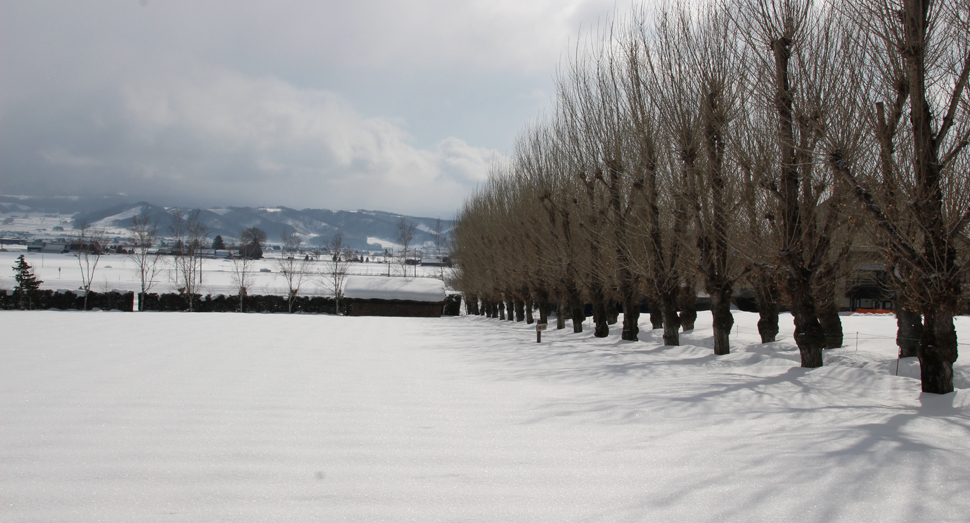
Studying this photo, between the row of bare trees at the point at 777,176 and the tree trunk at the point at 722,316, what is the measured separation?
0.05 meters

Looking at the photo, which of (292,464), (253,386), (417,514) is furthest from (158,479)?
(253,386)

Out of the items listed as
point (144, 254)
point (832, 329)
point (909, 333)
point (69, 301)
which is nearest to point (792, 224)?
point (909, 333)

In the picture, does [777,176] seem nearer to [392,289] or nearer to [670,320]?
Result: [670,320]

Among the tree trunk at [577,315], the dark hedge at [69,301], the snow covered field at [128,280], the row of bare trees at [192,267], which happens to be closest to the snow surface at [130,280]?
the snow covered field at [128,280]

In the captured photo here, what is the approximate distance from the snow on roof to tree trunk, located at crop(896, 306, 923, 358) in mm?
35971

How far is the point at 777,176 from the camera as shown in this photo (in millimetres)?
10820

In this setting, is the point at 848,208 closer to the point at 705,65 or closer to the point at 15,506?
the point at 705,65

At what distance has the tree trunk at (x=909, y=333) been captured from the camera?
11.4 meters

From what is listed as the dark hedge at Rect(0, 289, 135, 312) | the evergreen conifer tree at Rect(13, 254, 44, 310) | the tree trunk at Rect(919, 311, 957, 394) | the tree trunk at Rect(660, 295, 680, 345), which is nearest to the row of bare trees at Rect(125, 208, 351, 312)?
the dark hedge at Rect(0, 289, 135, 312)

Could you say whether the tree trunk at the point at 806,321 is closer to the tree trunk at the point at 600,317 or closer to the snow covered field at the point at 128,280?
the tree trunk at the point at 600,317

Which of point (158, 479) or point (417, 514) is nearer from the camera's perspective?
point (417, 514)

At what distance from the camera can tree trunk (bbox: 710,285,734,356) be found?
12.9 metres

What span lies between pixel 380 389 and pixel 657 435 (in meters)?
4.02

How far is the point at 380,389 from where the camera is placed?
25.8 feet
